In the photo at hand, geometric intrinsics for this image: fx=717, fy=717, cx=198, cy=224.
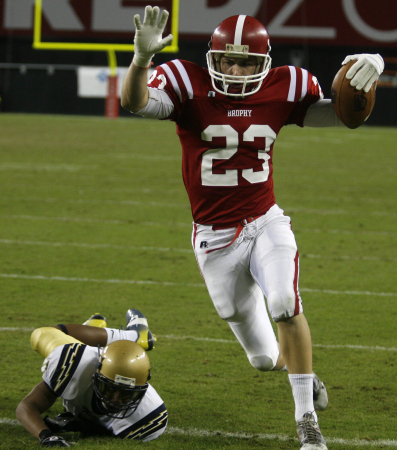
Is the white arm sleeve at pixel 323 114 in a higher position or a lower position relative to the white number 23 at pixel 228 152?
Answer: higher

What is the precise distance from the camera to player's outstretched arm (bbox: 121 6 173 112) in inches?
101

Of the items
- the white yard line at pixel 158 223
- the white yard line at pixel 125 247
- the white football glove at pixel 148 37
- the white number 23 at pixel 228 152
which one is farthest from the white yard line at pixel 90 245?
the white football glove at pixel 148 37

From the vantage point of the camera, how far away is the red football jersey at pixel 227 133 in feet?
9.53

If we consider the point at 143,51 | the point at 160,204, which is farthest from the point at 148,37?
the point at 160,204

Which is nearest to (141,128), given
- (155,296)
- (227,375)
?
(155,296)

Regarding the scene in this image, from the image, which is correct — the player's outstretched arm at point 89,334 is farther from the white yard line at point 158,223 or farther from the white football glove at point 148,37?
the white yard line at point 158,223

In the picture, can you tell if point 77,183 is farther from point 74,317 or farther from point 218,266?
point 218,266

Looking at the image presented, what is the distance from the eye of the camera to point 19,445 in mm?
2684

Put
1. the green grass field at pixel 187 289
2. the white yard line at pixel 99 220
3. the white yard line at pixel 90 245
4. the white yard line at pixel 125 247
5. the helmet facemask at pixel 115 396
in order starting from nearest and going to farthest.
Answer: the helmet facemask at pixel 115 396, the green grass field at pixel 187 289, the white yard line at pixel 125 247, the white yard line at pixel 90 245, the white yard line at pixel 99 220

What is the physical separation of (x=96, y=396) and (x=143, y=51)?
4.32 feet

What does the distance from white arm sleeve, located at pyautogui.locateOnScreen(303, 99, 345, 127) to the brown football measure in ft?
0.19

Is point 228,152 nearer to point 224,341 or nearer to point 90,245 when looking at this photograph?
point 224,341

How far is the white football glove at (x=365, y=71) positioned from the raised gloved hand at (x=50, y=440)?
1783mm

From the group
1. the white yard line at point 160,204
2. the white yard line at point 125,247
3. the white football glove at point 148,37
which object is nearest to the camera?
the white football glove at point 148,37
